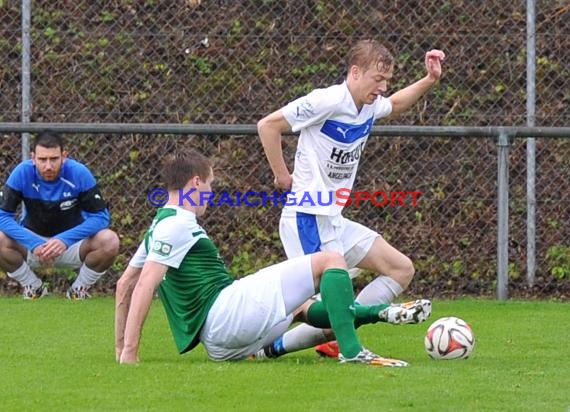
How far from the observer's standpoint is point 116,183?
11922 millimetres

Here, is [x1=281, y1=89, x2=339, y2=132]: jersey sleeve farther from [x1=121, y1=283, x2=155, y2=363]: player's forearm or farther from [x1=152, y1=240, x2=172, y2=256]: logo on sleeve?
[x1=121, y1=283, x2=155, y2=363]: player's forearm

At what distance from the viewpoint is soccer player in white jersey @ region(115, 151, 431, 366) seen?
21.7ft

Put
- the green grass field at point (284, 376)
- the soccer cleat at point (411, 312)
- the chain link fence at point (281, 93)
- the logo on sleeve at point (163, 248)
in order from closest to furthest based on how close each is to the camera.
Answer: the green grass field at point (284, 376)
the soccer cleat at point (411, 312)
the logo on sleeve at point (163, 248)
the chain link fence at point (281, 93)

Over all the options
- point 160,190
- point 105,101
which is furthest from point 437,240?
point 105,101

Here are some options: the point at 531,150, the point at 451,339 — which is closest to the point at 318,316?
the point at 451,339

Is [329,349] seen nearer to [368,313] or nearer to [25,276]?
[368,313]

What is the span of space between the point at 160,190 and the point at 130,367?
526 centimetres

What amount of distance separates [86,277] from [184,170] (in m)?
4.02

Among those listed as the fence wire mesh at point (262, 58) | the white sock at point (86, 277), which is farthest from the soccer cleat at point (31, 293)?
the fence wire mesh at point (262, 58)

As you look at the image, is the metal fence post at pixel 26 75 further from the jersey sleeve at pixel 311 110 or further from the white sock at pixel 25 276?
the jersey sleeve at pixel 311 110

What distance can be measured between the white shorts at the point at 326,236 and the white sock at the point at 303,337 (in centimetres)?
63

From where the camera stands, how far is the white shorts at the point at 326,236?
764 cm

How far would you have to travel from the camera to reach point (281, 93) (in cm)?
1224

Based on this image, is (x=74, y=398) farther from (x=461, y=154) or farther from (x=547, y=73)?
(x=547, y=73)
